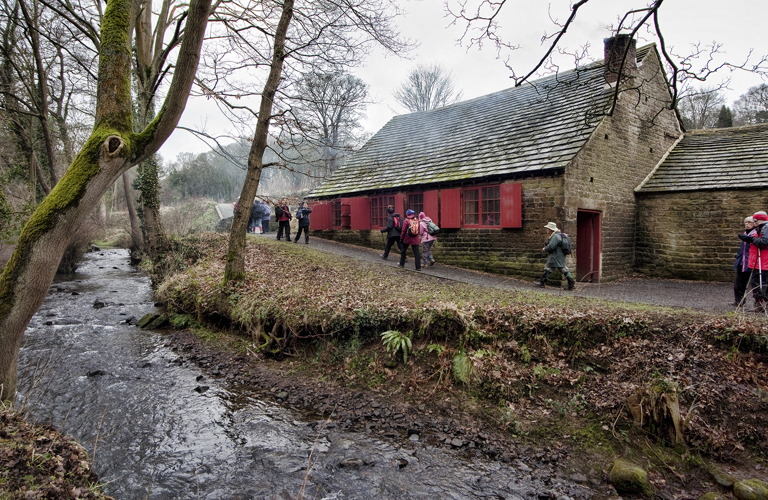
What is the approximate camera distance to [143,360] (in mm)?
7430

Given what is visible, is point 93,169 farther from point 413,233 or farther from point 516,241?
point 516,241

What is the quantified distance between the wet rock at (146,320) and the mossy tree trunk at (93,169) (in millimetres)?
5660

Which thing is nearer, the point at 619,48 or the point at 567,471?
the point at 567,471

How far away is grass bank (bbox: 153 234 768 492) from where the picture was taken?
15.6ft

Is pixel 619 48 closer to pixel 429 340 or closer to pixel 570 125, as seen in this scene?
pixel 570 125

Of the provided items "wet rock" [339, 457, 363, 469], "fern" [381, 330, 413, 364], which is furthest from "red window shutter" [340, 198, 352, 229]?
"wet rock" [339, 457, 363, 469]

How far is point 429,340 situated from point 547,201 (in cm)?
629

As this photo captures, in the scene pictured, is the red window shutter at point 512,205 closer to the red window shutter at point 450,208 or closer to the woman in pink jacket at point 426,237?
the red window shutter at point 450,208

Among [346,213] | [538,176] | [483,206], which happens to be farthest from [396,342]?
[346,213]

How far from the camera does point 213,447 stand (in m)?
4.79

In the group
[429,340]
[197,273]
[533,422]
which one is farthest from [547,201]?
[197,273]

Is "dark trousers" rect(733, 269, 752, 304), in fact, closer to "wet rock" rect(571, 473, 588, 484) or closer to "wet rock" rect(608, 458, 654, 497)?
"wet rock" rect(608, 458, 654, 497)

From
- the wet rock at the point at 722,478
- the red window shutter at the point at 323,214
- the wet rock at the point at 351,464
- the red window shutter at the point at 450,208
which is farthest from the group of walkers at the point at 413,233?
the wet rock at the point at 722,478

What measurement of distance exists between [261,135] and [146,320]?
513 centimetres
